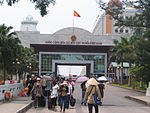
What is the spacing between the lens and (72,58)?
90.4 m

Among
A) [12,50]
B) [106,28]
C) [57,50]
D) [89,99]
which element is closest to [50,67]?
[57,50]

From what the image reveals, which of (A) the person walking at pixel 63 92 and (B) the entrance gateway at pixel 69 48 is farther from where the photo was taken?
(B) the entrance gateway at pixel 69 48

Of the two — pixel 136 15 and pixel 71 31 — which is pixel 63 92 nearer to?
pixel 136 15

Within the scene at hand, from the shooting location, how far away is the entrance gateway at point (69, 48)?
88188mm

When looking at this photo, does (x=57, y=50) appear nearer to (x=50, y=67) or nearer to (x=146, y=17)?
(x=50, y=67)

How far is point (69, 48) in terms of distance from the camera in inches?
3531

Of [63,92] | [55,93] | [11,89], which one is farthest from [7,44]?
[63,92]

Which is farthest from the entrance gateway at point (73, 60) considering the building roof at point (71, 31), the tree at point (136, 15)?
the tree at point (136, 15)

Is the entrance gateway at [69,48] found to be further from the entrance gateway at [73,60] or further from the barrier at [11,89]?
the barrier at [11,89]

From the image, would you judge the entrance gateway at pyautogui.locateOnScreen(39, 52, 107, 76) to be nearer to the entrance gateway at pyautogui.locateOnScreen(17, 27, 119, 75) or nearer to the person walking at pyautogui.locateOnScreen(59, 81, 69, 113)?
the entrance gateway at pyautogui.locateOnScreen(17, 27, 119, 75)

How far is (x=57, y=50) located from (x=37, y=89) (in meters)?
72.0

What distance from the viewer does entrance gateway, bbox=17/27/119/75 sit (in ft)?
289

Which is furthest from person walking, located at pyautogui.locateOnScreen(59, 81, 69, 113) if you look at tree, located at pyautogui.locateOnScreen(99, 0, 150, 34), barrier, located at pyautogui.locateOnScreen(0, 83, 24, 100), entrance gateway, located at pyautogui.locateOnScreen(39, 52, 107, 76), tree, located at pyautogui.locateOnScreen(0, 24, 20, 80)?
entrance gateway, located at pyautogui.locateOnScreen(39, 52, 107, 76)

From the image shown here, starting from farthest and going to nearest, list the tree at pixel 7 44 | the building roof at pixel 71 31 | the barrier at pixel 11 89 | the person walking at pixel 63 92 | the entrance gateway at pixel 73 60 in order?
the building roof at pixel 71 31, the entrance gateway at pixel 73 60, the tree at pixel 7 44, the barrier at pixel 11 89, the person walking at pixel 63 92
